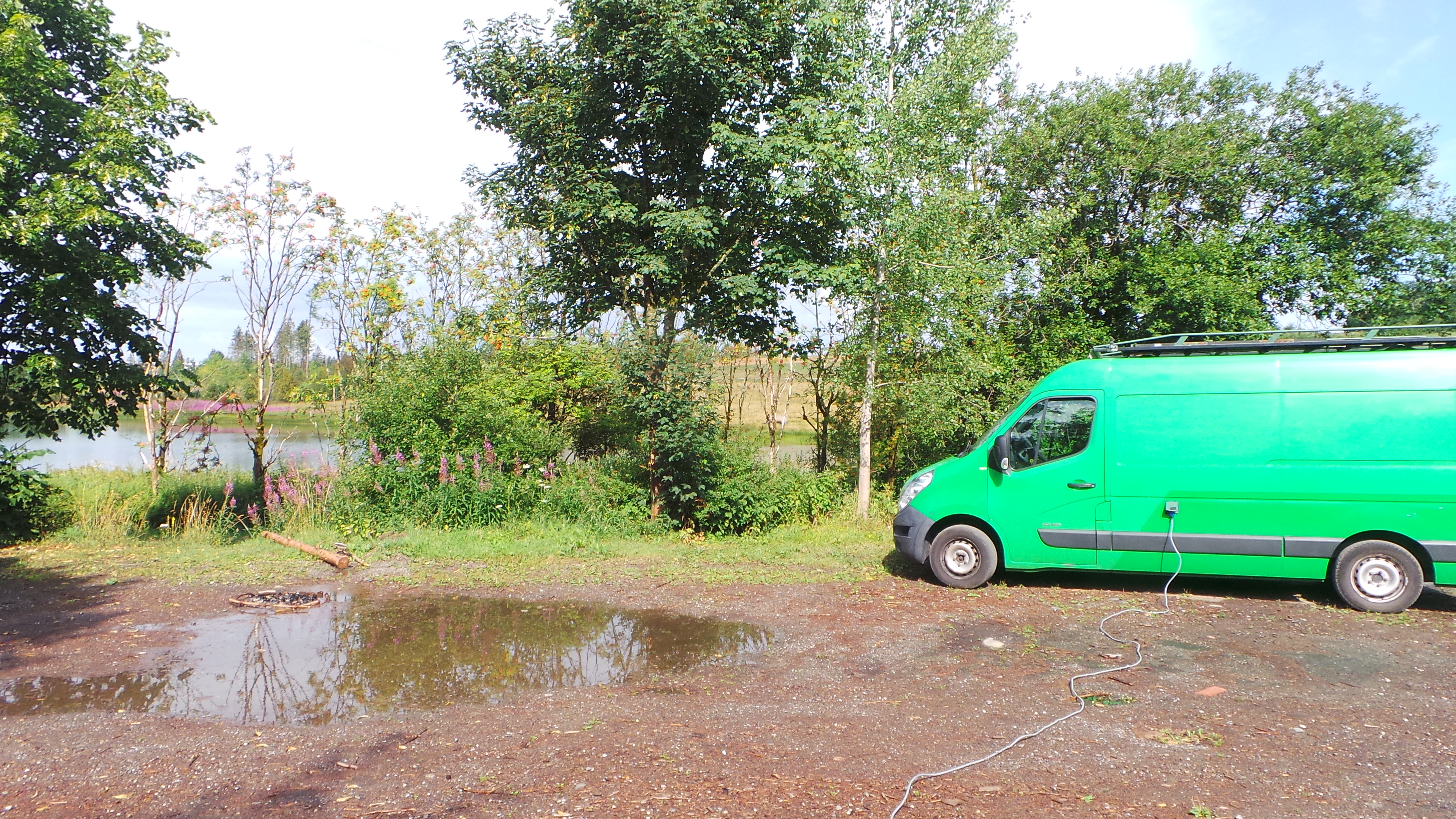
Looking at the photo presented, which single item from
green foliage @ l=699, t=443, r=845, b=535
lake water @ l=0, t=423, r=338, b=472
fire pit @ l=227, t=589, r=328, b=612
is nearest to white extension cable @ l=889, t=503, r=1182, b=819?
green foliage @ l=699, t=443, r=845, b=535

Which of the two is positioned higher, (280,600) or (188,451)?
(188,451)

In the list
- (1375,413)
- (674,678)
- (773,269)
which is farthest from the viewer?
(773,269)

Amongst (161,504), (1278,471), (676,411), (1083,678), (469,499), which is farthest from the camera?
(161,504)

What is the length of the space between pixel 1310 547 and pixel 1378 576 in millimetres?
654

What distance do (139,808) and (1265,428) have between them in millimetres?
8995

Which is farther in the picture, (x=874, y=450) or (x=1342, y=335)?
(x=874, y=450)

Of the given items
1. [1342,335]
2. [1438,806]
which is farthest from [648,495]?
[1438,806]

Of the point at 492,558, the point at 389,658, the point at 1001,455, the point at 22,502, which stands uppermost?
the point at 1001,455

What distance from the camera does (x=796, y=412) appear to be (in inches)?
617

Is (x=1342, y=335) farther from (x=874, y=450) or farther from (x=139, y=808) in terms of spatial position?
(x=139, y=808)

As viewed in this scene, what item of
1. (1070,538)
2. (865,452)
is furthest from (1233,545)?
(865,452)

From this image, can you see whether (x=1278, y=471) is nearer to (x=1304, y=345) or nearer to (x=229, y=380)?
(x=1304, y=345)

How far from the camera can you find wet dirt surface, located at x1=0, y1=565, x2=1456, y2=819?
3.92 m

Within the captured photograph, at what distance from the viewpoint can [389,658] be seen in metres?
6.33
